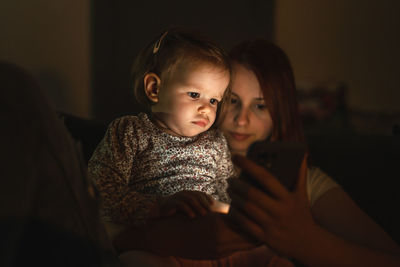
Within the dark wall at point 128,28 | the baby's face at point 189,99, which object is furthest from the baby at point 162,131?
the dark wall at point 128,28

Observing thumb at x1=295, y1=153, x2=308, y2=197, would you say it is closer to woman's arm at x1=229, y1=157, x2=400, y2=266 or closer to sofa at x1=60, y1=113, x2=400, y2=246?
woman's arm at x1=229, y1=157, x2=400, y2=266

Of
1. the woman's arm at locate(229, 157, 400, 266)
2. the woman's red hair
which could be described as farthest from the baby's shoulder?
the woman's red hair

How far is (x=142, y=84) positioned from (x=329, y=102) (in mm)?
2544

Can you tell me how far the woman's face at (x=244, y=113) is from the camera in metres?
0.77

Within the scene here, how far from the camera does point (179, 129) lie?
0.63 meters

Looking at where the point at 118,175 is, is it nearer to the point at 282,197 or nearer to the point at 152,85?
the point at 152,85

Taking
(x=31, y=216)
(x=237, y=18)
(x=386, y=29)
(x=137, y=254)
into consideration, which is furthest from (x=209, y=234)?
(x=386, y=29)

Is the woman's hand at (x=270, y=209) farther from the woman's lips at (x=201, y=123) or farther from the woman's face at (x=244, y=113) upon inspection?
the woman's face at (x=244, y=113)

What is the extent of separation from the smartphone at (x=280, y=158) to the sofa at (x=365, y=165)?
50 cm

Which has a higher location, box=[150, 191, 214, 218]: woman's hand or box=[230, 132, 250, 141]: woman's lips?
box=[230, 132, 250, 141]: woman's lips

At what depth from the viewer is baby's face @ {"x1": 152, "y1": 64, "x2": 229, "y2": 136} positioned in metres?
0.60

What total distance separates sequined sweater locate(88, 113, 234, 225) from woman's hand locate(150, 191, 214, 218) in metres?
0.02

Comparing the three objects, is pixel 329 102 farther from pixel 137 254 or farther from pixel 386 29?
Answer: pixel 137 254

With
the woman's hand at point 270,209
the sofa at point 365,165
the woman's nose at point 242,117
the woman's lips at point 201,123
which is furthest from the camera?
the sofa at point 365,165
